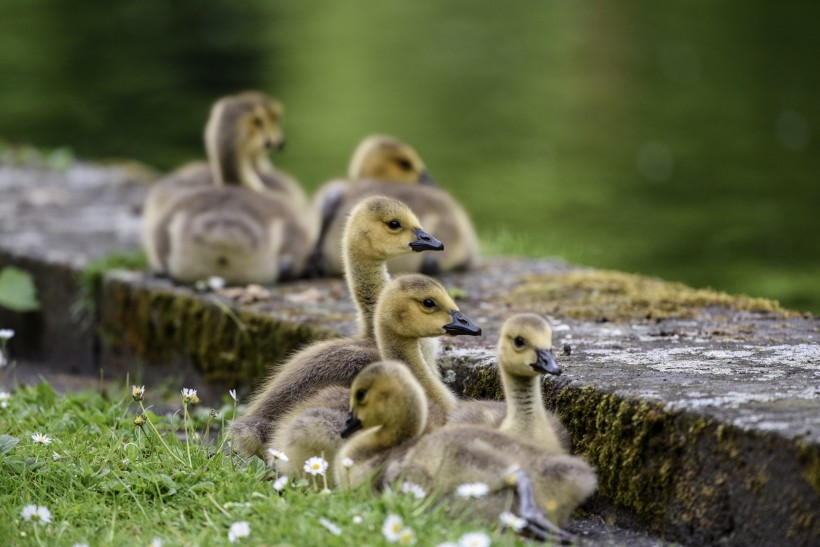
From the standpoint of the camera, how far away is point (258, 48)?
25.6 m

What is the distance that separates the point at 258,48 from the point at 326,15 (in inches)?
228

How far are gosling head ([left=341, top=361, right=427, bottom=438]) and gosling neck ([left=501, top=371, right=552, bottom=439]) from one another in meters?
0.29

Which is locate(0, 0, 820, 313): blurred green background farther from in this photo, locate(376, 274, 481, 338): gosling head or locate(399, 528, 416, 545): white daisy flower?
locate(399, 528, 416, 545): white daisy flower

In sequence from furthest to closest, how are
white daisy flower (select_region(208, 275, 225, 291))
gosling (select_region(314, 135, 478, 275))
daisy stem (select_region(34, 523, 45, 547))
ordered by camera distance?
1. gosling (select_region(314, 135, 478, 275))
2. white daisy flower (select_region(208, 275, 225, 291))
3. daisy stem (select_region(34, 523, 45, 547))

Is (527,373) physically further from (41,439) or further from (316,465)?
(41,439)

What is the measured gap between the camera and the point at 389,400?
4121mm

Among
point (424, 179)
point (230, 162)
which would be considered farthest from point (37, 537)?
point (424, 179)

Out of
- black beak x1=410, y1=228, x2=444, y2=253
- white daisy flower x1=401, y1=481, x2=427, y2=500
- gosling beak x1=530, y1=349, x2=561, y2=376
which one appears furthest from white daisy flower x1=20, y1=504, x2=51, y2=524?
black beak x1=410, y1=228, x2=444, y2=253

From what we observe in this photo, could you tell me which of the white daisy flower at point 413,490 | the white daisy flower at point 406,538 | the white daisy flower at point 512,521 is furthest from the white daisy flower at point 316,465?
the white daisy flower at point 512,521

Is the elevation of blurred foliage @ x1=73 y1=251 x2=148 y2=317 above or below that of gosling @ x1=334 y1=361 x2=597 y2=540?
below

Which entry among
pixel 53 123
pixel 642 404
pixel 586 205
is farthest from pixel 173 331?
pixel 53 123

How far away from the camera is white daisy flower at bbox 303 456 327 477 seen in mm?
4238

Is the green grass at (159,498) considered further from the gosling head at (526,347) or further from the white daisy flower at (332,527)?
the gosling head at (526,347)

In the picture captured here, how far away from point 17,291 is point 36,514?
4.20 metres
